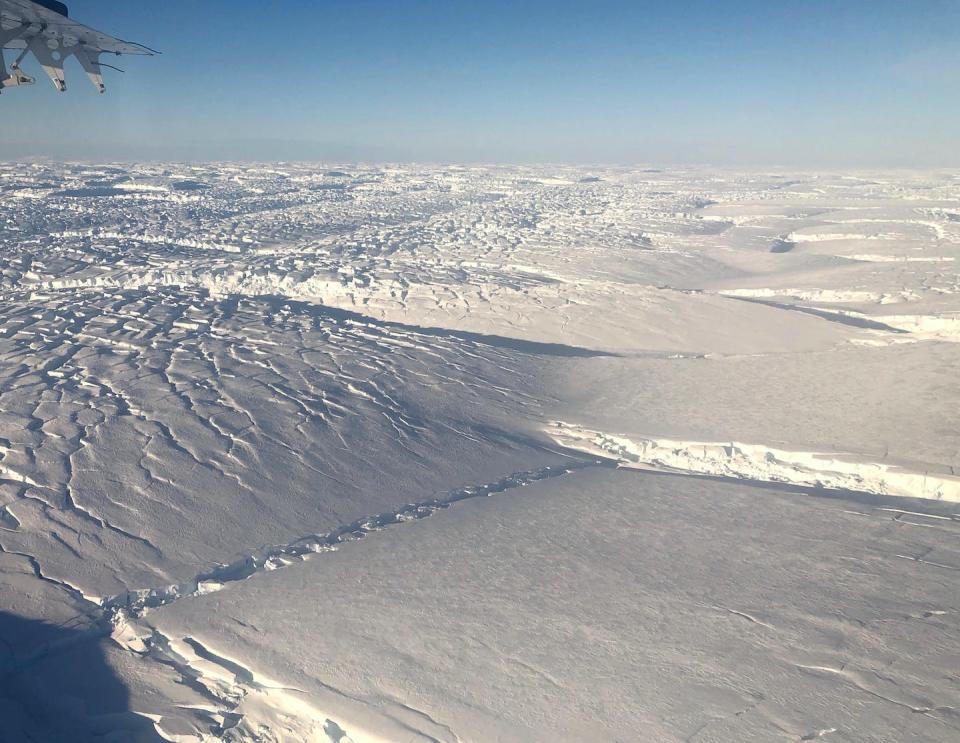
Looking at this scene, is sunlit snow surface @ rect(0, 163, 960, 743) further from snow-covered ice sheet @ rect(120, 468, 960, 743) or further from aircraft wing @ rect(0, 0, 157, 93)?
aircraft wing @ rect(0, 0, 157, 93)

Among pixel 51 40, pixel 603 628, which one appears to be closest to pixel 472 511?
pixel 603 628

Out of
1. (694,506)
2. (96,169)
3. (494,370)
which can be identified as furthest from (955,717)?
(96,169)

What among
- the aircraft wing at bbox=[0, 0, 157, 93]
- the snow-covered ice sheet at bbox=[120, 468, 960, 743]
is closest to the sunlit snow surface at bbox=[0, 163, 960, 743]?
the snow-covered ice sheet at bbox=[120, 468, 960, 743]

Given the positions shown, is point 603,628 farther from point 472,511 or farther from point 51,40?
point 51,40

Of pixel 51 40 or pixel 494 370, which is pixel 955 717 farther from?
pixel 494 370

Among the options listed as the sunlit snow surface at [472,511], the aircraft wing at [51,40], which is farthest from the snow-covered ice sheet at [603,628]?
the aircraft wing at [51,40]
